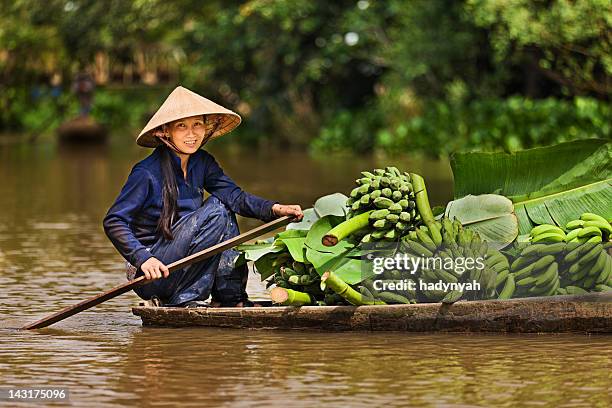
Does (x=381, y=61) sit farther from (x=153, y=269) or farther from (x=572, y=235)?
(x=153, y=269)

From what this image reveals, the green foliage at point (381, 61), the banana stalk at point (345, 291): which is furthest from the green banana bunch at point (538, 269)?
the green foliage at point (381, 61)

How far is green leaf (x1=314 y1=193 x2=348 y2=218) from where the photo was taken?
8.20 metres

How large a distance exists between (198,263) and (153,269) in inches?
17.4

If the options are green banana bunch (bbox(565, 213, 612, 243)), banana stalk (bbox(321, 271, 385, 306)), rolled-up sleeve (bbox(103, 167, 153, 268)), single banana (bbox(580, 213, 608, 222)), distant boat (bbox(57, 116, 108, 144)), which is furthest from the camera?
distant boat (bbox(57, 116, 108, 144))

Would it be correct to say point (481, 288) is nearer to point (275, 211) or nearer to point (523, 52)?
point (275, 211)

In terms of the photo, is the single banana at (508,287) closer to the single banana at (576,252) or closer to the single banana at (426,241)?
the single banana at (576,252)

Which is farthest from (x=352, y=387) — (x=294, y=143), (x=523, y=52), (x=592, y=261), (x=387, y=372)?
(x=294, y=143)

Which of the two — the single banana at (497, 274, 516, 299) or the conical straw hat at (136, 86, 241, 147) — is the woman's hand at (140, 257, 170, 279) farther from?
the single banana at (497, 274, 516, 299)

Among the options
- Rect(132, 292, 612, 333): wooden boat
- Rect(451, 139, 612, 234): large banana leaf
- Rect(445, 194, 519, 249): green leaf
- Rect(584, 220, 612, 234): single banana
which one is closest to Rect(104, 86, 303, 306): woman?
Rect(132, 292, 612, 333): wooden boat

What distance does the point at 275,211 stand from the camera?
8117 millimetres

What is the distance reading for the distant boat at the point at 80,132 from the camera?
35.3m

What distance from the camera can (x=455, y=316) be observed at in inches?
302

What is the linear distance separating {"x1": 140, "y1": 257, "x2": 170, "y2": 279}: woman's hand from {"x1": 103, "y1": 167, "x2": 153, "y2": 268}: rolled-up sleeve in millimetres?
48

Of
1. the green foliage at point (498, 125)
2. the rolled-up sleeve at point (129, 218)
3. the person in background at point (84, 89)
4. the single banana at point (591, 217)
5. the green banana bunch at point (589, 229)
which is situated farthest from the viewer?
the person in background at point (84, 89)
